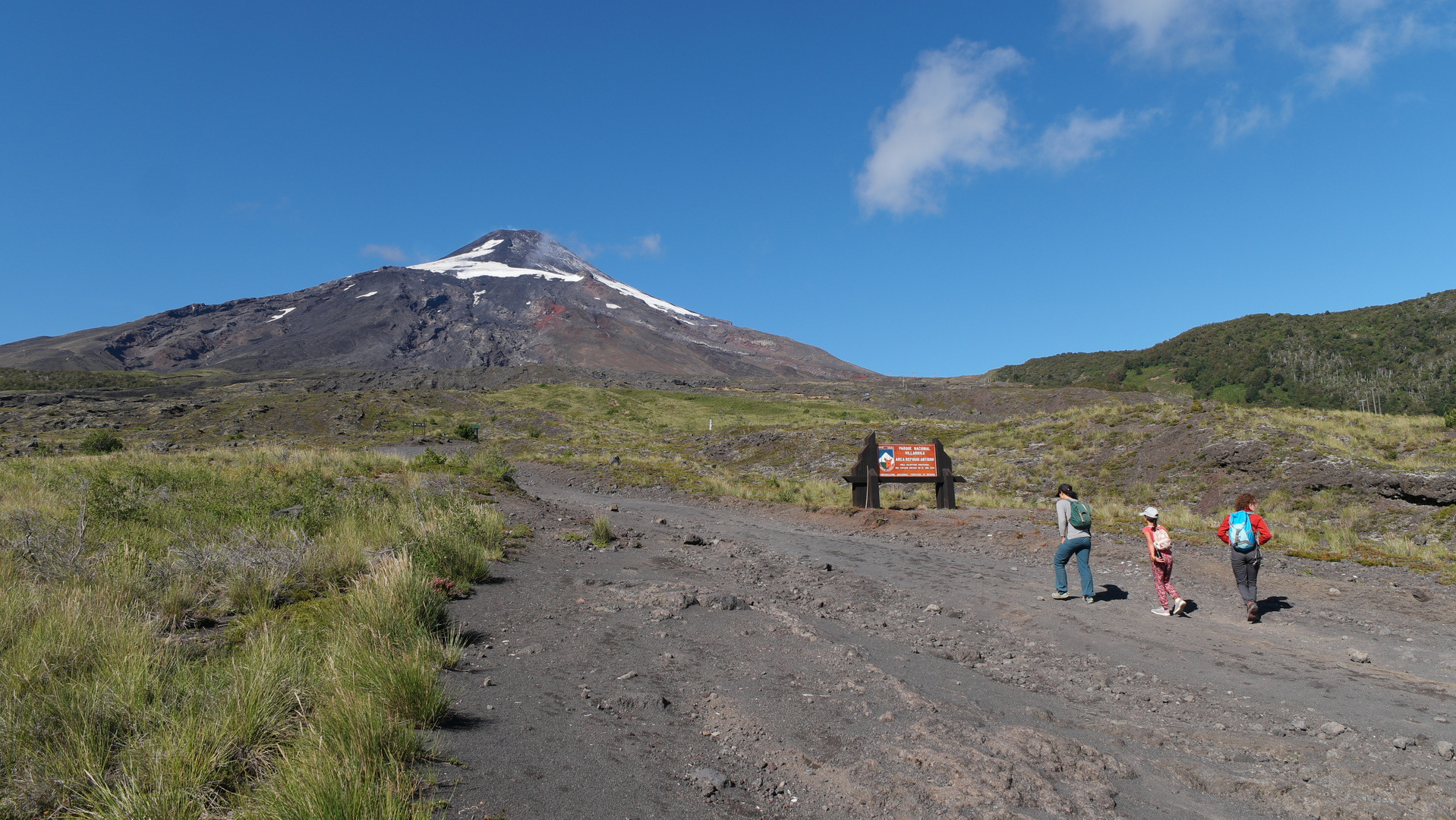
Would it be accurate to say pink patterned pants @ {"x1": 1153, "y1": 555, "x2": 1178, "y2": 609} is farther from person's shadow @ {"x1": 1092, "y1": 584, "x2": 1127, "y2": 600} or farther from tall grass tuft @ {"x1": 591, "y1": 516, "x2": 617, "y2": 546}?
tall grass tuft @ {"x1": 591, "y1": 516, "x2": 617, "y2": 546}

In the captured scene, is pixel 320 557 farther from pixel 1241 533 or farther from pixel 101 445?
pixel 101 445

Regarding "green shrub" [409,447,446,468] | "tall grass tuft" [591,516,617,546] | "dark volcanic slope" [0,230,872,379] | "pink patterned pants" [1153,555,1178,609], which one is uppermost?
"dark volcanic slope" [0,230,872,379]

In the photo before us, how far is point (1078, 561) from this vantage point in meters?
8.84

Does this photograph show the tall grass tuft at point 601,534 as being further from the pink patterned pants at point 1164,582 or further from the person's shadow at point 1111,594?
the pink patterned pants at point 1164,582

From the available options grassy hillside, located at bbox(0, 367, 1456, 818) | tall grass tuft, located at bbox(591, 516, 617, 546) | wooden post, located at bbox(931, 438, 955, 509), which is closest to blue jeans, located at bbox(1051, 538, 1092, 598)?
grassy hillside, located at bbox(0, 367, 1456, 818)

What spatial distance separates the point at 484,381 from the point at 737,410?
4349cm

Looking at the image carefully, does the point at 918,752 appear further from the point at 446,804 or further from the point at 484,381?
the point at 484,381

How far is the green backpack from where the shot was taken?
8.83 m

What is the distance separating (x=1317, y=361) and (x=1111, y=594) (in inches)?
3933

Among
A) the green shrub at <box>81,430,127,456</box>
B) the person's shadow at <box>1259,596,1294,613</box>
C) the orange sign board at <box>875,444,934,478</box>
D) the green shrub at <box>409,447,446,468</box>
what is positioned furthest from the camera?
the green shrub at <box>81,430,127,456</box>

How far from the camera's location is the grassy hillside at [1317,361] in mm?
70750

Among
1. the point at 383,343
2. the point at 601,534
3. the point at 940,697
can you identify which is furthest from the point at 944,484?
the point at 383,343

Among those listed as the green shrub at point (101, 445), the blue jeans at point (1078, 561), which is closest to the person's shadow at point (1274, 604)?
the blue jeans at point (1078, 561)

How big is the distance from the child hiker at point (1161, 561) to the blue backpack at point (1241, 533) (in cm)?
73
